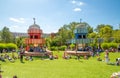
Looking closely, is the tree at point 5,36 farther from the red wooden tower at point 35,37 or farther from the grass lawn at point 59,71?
the grass lawn at point 59,71

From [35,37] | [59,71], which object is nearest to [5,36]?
[35,37]

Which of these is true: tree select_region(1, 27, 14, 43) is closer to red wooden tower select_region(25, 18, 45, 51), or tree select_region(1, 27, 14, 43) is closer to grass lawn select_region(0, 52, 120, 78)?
red wooden tower select_region(25, 18, 45, 51)

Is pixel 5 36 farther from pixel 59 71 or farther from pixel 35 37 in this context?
pixel 59 71

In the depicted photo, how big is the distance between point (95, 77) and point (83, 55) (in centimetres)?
2108

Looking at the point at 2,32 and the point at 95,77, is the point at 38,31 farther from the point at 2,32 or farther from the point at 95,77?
the point at 2,32

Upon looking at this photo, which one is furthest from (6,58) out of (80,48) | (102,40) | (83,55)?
(102,40)

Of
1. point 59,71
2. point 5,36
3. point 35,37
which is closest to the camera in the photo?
point 59,71

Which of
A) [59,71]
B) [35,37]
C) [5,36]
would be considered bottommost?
[59,71]

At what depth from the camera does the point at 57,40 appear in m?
73.6

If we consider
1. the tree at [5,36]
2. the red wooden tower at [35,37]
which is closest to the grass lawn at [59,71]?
the red wooden tower at [35,37]

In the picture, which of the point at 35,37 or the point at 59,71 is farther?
the point at 35,37

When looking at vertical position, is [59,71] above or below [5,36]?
below

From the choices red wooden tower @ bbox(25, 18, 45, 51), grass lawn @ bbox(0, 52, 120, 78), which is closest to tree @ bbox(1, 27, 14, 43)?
red wooden tower @ bbox(25, 18, 45, 51)

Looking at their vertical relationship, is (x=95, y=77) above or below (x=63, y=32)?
below
